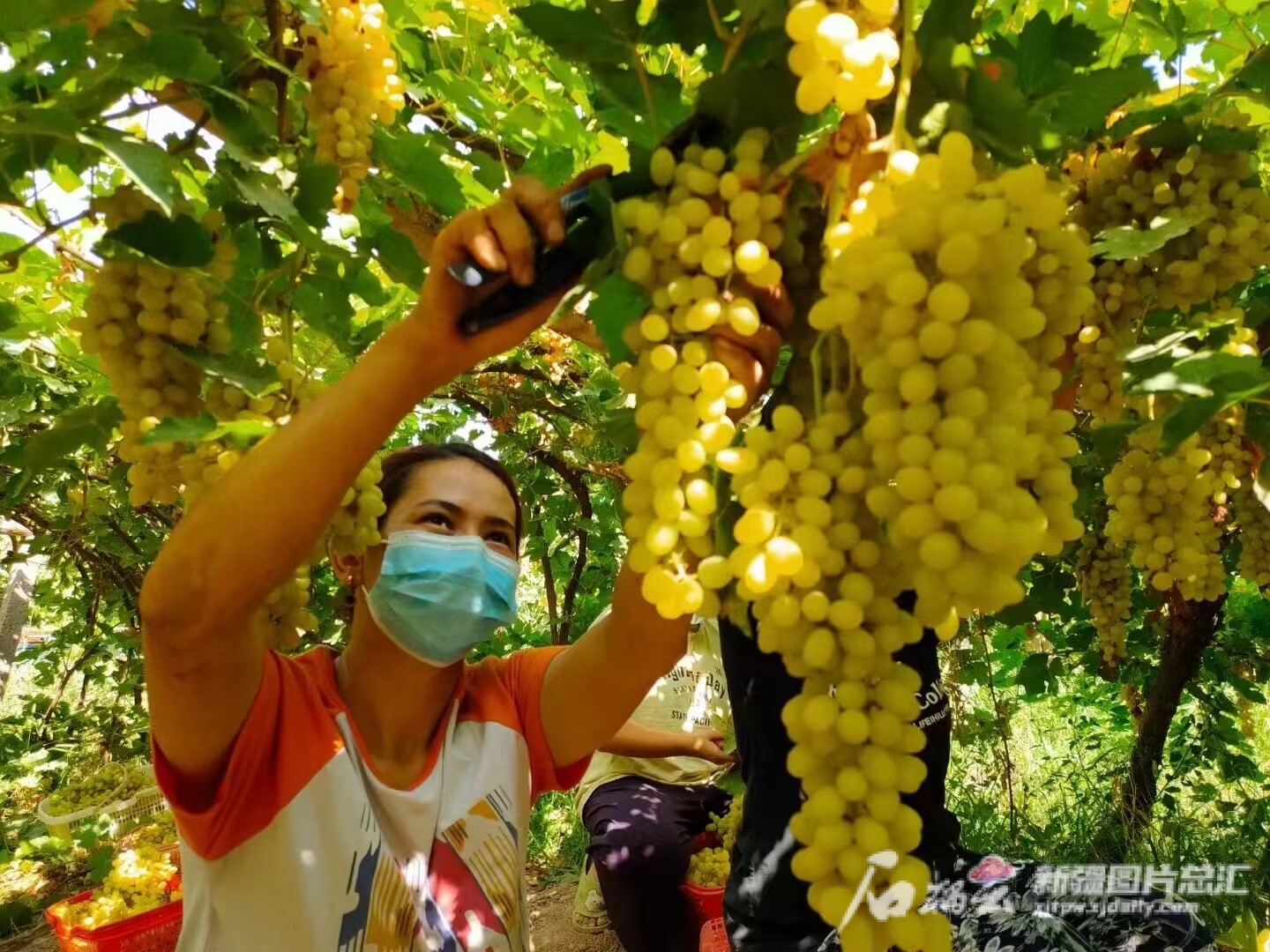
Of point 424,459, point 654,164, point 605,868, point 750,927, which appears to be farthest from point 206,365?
point 605,868

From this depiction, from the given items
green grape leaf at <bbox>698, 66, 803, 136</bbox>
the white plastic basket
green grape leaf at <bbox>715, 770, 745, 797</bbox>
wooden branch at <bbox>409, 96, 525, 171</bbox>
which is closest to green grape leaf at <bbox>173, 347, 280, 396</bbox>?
green grape leaf at <bbox>698, 66, 803, 136</bbox>

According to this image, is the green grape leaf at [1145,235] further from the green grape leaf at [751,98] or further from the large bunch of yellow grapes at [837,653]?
the large bunch of yellow grapes at [837,653]

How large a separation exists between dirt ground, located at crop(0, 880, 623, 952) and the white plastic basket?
1.78 feet

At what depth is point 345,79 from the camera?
1201 millimetres

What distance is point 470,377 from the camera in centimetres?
395

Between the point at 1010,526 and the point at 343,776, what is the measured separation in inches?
50.8

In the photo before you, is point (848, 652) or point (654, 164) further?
point (654, 164)

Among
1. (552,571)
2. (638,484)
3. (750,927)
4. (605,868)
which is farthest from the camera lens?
(552,571)

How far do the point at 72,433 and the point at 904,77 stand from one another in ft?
3.74

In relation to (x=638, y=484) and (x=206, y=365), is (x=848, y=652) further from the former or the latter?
(x=206, y=365)

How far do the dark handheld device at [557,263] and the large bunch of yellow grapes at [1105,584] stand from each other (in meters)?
2.43

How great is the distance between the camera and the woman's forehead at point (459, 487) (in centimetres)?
175

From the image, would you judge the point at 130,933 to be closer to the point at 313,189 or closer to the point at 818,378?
the point at 313,189

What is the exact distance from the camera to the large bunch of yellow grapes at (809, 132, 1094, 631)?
1.73ft
